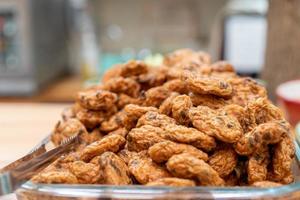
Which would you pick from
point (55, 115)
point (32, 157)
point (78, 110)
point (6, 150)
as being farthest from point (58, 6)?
point (32, 157)

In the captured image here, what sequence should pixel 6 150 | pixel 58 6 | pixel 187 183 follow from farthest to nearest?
pixel 58 6, pixel 6 150, pixel 187 183

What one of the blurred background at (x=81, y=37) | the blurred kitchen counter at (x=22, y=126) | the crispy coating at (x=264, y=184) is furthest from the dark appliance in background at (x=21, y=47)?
the crispy coating at (x=264, y=184)

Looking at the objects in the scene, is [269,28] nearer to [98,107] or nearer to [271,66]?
[271,66]

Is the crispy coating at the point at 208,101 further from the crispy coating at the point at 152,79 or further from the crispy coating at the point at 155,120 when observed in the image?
the crispy coating at the point at 152,79

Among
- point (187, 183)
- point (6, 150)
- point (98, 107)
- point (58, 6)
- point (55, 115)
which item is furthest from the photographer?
point (58, 6)

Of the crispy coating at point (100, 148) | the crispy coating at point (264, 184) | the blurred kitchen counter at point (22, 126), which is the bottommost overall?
the blurred kitchen counter at point (22, 126)

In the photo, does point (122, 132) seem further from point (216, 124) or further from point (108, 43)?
point (108, 43)

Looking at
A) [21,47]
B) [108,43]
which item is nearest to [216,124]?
[21,47]

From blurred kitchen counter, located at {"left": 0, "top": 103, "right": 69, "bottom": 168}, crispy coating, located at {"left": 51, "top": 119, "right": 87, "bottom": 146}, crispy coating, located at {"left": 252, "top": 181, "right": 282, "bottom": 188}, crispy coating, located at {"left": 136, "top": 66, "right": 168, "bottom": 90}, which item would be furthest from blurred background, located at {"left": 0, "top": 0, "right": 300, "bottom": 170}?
crispy coating, located at {"left": 252, "top": 181, "right": 282, "bottom": 188}
